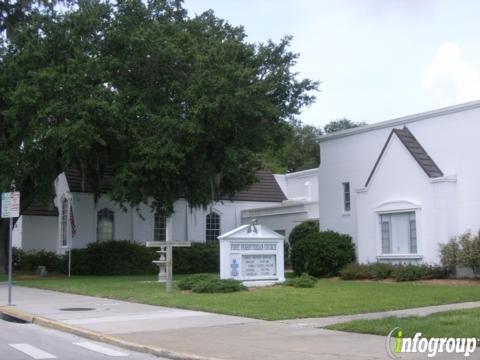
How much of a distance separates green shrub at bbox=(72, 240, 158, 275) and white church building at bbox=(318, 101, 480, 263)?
463 inches

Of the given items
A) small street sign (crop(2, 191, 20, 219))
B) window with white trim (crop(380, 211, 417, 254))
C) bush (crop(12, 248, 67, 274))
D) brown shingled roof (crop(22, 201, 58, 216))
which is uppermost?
brown shingled roof (crop(22, 201, 58, 216))

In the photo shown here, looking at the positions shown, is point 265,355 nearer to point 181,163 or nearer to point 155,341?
point 155,341

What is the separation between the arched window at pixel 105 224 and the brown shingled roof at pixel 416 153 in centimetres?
1724

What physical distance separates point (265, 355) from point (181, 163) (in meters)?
18.3

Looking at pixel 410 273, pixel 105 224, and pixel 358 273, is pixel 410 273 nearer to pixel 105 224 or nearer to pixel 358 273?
pixel 358 273

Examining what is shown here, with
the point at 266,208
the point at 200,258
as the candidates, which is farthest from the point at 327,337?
the point at 266,208

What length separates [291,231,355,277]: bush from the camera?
93.1 feet

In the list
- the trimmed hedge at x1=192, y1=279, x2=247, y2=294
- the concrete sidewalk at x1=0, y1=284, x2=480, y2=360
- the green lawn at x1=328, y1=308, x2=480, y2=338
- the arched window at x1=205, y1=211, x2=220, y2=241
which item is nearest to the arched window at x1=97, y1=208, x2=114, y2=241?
the arched window at x1=205, y1=211, x2=220, y2=241

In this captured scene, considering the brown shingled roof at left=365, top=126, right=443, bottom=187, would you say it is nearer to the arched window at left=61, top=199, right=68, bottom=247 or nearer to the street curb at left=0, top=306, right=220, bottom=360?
the street curb at left=0, top=306, right=220, bottom=360

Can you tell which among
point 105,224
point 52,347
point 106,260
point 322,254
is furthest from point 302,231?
point 52,347

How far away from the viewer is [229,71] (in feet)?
87.2

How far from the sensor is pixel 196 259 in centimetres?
3891

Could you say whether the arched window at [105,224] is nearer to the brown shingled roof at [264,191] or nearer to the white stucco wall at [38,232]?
the white stucco wall at [38,232]

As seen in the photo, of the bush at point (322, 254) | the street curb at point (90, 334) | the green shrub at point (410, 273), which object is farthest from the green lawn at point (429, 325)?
the bush at point (322, 254)
